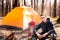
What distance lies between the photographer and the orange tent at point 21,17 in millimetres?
2213

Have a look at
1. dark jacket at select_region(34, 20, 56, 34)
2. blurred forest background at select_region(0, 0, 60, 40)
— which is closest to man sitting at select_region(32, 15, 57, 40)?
dark jacket at select_region(34, 20, 56, 34)

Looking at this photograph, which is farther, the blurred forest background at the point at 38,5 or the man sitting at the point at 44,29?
the blurred forest background at the point at 38,5

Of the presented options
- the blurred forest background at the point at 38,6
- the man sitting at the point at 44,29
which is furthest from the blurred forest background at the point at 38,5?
the man sitting at the point at 44,29

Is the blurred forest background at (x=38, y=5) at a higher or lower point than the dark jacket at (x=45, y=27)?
higher

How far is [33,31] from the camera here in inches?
85.4

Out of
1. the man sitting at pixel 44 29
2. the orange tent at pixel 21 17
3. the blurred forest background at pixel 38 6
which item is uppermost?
the blurred forest background at pixel 38 6

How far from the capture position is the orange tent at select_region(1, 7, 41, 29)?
221 cm

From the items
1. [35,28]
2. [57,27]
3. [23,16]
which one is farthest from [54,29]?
[23,16]

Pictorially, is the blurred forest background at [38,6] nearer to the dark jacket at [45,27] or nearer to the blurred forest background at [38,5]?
the blurred forest background at [38,5]

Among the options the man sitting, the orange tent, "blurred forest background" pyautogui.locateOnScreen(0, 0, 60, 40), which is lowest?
the man sitting

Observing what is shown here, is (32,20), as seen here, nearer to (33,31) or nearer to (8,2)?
(33,31)

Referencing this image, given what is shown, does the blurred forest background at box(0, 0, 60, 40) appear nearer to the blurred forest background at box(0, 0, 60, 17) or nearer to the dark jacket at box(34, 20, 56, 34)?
the blurred forest background at box(0, 0, 60, 17)

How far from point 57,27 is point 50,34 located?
0.46 feet

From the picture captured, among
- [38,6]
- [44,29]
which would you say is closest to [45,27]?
[44,29]
